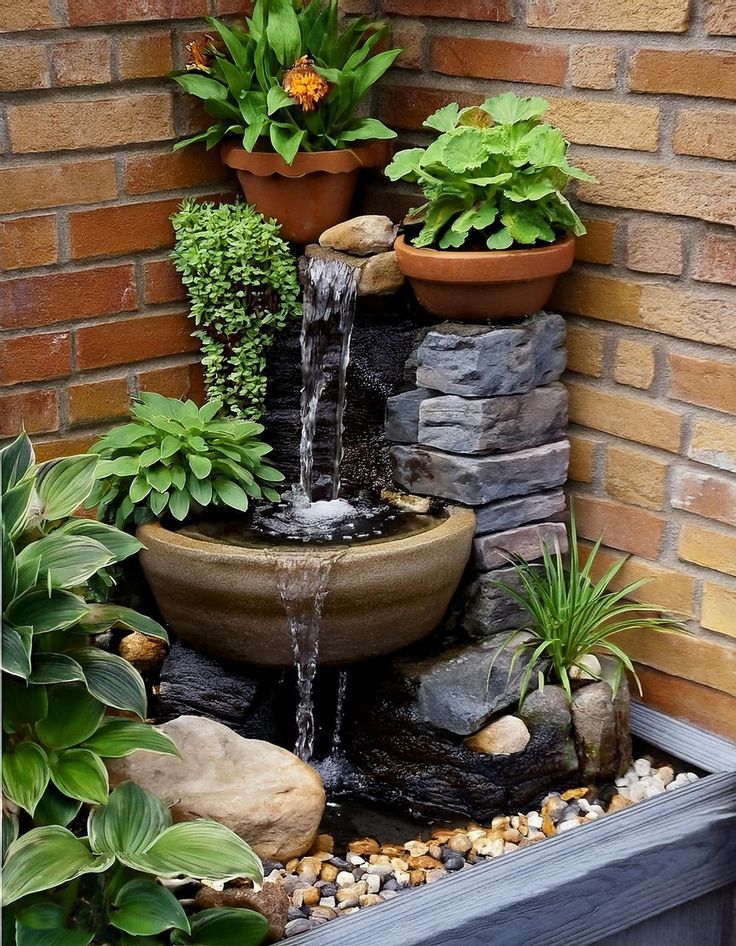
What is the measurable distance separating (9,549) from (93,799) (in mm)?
436

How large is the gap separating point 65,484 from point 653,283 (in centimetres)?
129

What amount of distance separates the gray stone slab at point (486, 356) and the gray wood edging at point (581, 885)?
91 cm

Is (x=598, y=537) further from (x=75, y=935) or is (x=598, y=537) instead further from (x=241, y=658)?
(x=75, y=935)

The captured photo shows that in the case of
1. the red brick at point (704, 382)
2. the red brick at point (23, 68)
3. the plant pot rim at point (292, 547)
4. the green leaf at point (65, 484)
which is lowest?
the plant pot rim at point (292, 547)

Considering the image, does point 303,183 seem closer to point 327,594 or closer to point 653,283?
point 653,283

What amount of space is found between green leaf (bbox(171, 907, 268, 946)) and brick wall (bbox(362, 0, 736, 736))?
47.7 inches

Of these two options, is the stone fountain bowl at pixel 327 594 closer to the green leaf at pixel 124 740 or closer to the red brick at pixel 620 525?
the red brick at pixel 620 525

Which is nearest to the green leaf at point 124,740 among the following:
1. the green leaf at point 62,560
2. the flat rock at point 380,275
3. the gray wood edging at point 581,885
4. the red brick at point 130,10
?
the green leaf at point 62,560

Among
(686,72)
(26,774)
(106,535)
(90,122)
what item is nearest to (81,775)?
(26,774)

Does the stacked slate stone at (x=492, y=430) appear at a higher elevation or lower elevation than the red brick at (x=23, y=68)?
lower

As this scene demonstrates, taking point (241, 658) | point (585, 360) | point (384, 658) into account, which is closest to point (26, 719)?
point (241, 658)

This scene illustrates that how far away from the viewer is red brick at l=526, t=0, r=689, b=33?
2475 mm

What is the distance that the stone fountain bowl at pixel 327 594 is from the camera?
8.34ft

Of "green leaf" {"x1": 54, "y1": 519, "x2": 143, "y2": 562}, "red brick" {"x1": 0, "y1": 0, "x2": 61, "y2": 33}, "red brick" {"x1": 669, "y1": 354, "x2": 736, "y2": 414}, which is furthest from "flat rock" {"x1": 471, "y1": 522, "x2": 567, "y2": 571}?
"red brick" {"x1": 0, "y1": 0, "x2": 61, "y2": 33}
